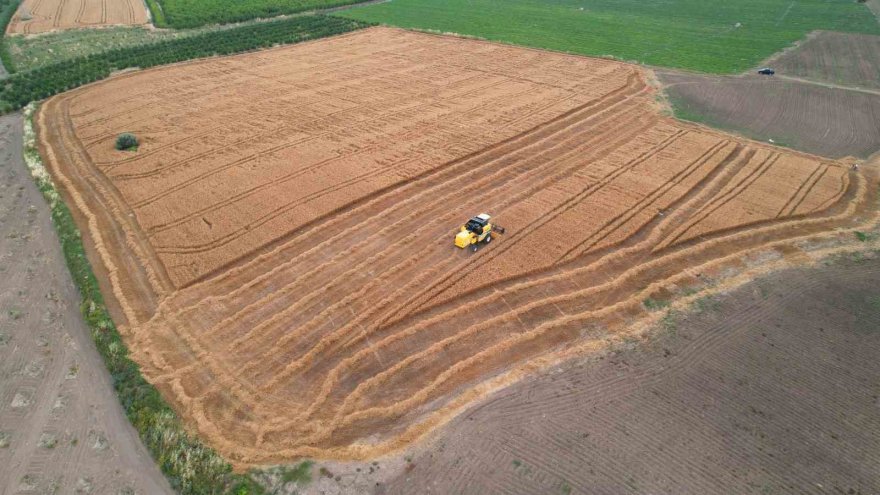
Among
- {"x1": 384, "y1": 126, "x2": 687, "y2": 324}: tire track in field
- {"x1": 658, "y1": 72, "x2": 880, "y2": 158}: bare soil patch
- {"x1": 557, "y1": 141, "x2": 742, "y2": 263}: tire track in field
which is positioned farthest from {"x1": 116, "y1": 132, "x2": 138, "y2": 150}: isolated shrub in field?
{"x1": 658, "y1": 72, "x2": 880, "y2": 158}: bare soil patch

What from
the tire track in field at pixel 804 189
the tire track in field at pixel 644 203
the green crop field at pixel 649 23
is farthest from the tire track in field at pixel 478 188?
the green crop field at pixel 649 23

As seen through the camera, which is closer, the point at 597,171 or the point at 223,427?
the point at 223,427

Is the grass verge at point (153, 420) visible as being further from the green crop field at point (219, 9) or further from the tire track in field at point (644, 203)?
the green crop field at point (219, 9)

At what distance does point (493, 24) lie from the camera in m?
65.7

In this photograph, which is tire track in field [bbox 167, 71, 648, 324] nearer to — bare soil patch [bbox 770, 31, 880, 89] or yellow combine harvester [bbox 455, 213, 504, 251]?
yellow combine harvester [bbox 455, 213, 504, 251]

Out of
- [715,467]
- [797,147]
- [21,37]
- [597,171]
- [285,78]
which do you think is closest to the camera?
[715,467]

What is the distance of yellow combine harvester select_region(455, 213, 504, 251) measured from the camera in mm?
24219

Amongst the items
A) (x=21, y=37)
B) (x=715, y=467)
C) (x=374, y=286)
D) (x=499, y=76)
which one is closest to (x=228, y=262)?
(x=374, y=286)

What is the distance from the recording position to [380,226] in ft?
86.6

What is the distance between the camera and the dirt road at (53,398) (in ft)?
51.8

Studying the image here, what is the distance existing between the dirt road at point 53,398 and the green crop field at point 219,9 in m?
47.4

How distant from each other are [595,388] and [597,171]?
1692cm

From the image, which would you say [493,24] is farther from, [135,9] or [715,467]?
[715,467]

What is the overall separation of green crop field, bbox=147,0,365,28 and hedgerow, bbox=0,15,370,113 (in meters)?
3.94
